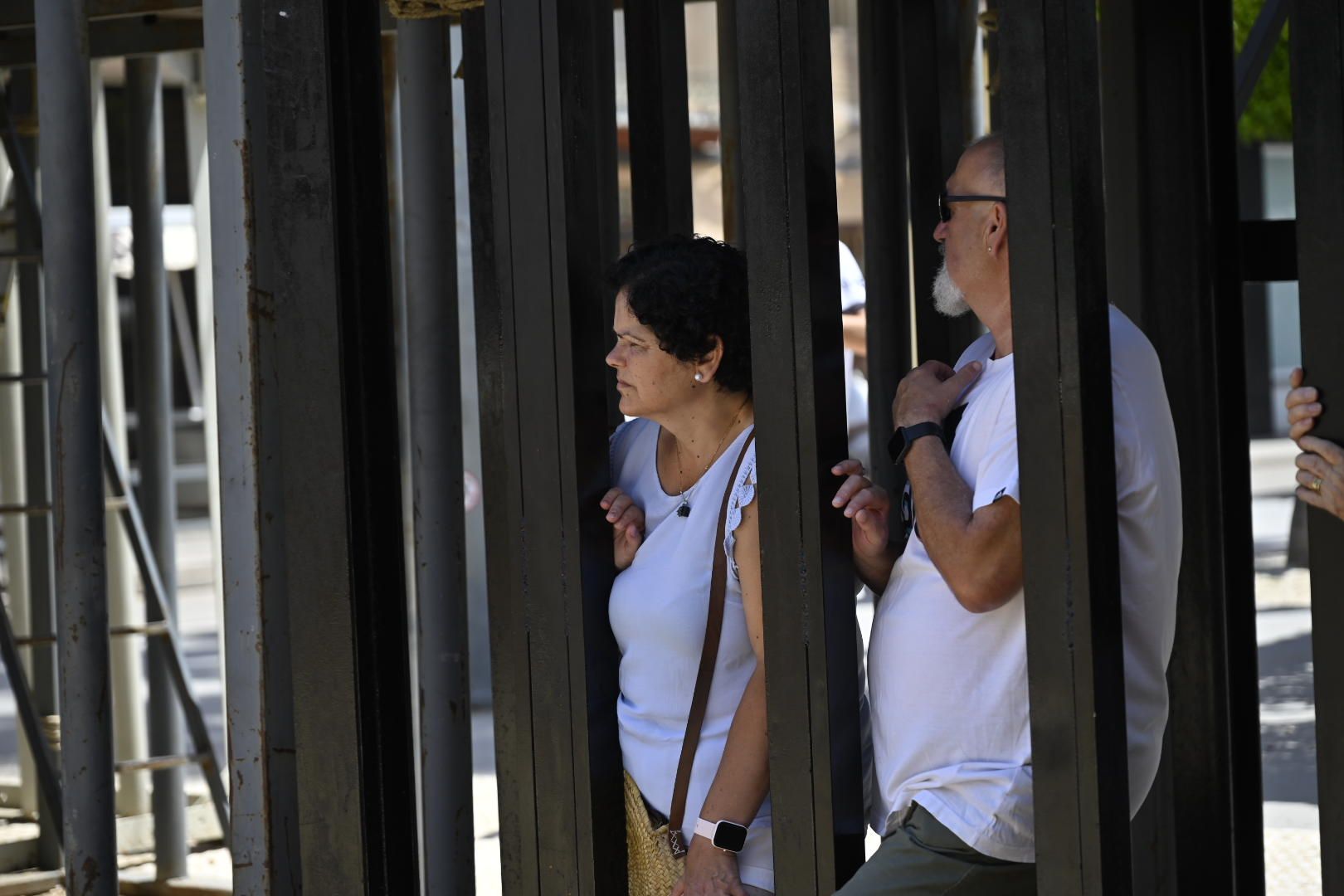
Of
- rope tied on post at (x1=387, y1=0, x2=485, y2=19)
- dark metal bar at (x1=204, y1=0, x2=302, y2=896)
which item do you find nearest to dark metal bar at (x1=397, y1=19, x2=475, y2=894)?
rope tied on post at (x1=387, y1=0, x2=485, y2=19)

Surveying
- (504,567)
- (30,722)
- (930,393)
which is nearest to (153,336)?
(30,722)

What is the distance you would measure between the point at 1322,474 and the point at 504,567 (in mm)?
1327

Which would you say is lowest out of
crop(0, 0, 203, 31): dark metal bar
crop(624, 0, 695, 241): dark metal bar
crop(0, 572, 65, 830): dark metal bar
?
crop(0, 572, 65, 830): dark metal bar

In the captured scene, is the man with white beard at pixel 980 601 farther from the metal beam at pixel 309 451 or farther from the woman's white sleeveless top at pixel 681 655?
the metal beam at pixel 309 451

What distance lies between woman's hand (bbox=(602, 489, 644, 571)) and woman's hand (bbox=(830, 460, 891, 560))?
1.35 feet

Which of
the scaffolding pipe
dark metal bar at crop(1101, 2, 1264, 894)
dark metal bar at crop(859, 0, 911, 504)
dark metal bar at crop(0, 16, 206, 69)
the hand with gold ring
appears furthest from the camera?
the scaffolding pipe

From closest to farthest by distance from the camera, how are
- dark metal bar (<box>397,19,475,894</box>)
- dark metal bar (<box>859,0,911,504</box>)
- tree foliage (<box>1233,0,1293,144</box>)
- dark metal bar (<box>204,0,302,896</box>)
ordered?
dark metal bar (<box>204,0,302,896</box>), dark metal bar (<box>397,19,475,894</box>), dark metal bar (<box>859,0,911,504</box>), tree foliage (<box>1233,0,1293,144</box>)

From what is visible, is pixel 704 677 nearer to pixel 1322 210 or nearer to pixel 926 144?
pixel 1322 210

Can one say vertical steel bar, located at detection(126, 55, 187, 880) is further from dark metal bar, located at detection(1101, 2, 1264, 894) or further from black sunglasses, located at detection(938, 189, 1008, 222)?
black sunglasses, located at detection(938, 189, 1008, 222)

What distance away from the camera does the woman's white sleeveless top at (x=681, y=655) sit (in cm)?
257

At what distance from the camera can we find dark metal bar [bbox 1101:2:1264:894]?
3209 mm

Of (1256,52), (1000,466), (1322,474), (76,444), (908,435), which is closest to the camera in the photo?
(1000,466)

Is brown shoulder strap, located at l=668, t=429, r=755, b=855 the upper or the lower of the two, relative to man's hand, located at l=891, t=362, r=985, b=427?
lower

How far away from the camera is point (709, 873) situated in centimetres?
253
